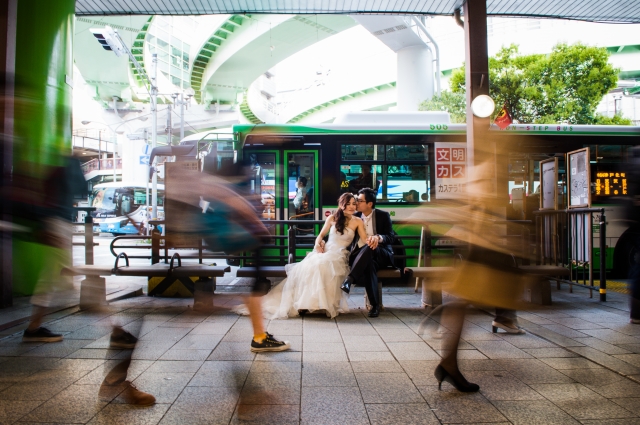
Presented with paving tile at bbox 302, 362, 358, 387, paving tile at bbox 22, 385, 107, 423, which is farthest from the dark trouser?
paving tile at bbox 22, 385, 107, 423

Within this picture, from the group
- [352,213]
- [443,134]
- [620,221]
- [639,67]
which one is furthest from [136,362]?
[639,67]

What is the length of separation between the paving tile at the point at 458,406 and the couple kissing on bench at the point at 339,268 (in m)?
2.76

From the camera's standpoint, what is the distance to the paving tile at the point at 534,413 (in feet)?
10.1

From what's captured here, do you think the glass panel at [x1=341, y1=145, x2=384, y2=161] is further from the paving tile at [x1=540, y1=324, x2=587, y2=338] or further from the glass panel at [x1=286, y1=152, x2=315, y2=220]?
the paving tile at [x1=540, y1=324, x2=587, y2=338]

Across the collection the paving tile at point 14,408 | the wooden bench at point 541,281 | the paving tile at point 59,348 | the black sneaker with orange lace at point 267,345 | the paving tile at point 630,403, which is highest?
the wooden bench at point 541,281

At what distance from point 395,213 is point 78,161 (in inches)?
285

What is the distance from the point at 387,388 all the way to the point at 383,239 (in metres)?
3.23

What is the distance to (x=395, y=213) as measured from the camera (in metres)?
10.3

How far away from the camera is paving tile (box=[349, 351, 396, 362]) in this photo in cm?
448

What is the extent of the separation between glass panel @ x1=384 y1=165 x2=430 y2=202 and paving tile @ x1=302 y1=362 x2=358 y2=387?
629cm

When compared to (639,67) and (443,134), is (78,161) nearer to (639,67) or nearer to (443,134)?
(443,134)

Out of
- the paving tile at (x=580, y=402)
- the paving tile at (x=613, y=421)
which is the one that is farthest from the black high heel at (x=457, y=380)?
the paving tile at (x=613, y=421)

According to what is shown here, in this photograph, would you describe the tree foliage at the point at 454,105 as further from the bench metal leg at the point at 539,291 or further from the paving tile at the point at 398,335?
the paving tile at the point at 398,335

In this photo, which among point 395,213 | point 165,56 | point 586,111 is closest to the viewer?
point 395,213
